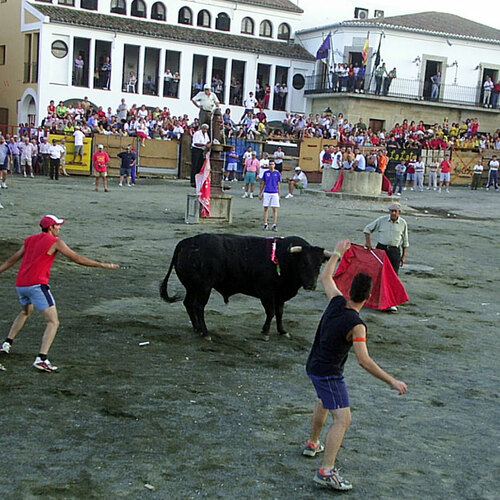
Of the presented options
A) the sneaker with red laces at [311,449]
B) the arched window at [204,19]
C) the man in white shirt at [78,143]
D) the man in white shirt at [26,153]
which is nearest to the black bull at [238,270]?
the sneaker with red laces at [311,449]

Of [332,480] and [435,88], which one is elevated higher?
[435,88]

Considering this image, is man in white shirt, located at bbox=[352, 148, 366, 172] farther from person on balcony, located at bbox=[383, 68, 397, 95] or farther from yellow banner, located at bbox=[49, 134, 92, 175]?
person on balcony, located at bbox=[383, 68, 397, 95]

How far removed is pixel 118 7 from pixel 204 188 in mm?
28817

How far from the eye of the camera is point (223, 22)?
4897cm

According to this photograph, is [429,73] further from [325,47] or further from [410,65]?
[325,47]

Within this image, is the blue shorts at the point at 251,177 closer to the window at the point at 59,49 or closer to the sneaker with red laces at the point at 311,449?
the window at the point at 59,49

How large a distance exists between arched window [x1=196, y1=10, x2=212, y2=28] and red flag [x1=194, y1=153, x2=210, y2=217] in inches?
1192

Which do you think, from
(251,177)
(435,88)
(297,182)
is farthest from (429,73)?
(251,177)

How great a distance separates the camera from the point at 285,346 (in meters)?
9.29

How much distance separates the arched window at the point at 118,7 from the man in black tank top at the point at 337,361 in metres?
42.7

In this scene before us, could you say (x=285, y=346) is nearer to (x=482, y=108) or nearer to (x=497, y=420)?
(x=497, y=420)

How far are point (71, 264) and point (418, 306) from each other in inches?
235

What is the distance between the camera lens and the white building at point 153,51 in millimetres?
42188

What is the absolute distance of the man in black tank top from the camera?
545 cm
